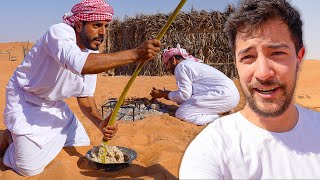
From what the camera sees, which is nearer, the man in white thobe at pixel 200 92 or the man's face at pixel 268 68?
the man's face at pixel 268 68

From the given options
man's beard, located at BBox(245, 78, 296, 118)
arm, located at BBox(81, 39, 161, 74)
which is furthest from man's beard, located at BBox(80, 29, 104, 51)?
man's beard, located at BBox(245, 78, 296, 118)

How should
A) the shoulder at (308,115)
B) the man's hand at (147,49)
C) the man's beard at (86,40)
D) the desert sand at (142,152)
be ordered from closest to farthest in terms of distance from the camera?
the shoulder at (308,115), the man's hand at (147,49), the desert sand at (142,152), the man's beard at (86,40)

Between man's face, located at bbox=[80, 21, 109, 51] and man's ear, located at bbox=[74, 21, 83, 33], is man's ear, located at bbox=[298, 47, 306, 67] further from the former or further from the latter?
man's ear, located at bbox=[74, 21, 83, 33]

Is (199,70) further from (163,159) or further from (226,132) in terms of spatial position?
(226,132)

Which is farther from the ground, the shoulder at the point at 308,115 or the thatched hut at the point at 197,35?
the shoulder at the point at 308,115

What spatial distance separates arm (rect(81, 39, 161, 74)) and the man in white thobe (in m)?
2.93

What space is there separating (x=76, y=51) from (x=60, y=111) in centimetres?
122

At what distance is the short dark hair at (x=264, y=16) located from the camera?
1.77 m

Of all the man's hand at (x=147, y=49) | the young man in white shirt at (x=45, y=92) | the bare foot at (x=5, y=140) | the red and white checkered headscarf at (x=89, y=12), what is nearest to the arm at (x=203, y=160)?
the man's hand at (x=147, y=49)

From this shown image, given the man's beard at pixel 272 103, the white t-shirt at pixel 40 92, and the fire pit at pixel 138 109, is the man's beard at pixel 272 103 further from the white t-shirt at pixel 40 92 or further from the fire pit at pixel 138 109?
the fire pit at pixel 138 109

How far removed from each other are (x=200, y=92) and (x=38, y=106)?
288 centimetres

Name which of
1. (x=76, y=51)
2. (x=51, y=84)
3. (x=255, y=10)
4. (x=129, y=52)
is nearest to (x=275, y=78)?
(x=255, y=10)

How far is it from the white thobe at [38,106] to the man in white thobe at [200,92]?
2.20 metres

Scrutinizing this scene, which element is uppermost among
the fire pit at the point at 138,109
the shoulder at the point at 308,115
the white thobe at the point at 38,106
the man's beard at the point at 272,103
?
the man's beard at the point at 272,103
